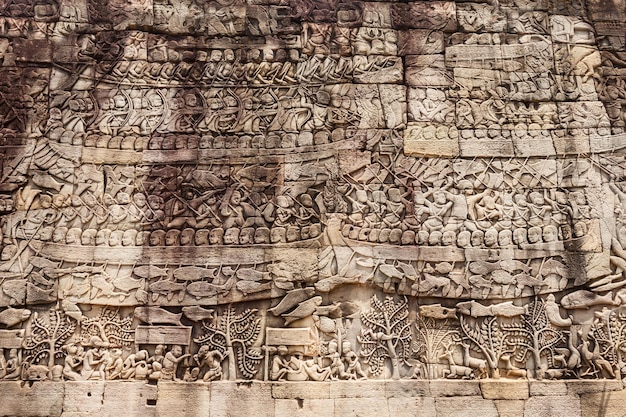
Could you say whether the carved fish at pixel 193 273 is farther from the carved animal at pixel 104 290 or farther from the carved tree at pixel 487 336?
the carved tree at pixel 487 336

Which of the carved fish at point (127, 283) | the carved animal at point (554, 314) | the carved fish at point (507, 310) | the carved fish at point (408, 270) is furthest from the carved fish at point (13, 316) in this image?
the carved animal at point (554, 314)

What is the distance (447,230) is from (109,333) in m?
3.73

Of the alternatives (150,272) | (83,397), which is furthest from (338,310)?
(83,397)

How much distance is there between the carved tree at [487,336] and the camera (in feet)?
20.6

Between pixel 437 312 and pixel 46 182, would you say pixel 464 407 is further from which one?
pixel 46 182

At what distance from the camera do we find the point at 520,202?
6734mm

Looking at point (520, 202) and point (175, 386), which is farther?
point (520, 202)

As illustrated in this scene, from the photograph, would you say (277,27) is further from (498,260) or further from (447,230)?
(498,260)

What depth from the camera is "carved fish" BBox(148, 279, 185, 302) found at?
6387 millimetres

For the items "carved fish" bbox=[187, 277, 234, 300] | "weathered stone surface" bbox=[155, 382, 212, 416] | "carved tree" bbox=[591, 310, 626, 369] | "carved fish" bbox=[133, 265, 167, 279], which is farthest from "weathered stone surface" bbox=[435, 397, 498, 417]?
"carved fish" bbox=[133, 265, 167, 279]

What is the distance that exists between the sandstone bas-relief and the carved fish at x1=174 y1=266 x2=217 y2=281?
2 cm

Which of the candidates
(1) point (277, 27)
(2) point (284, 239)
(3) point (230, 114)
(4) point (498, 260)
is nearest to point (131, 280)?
(2) point (284, 239)

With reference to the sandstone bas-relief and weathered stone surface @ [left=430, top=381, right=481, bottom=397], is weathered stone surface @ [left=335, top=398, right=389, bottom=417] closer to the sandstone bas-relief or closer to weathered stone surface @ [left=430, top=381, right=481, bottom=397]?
the sandstone bas-relief

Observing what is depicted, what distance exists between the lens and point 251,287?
638 centimetres
